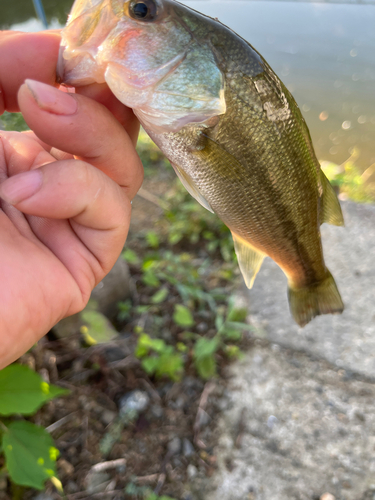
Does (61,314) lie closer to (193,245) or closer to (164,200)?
(193,245)

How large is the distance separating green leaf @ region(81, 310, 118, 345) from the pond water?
380 cm

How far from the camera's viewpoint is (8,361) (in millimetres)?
938

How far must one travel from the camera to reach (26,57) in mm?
943

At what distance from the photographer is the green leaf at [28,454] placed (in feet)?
3.96

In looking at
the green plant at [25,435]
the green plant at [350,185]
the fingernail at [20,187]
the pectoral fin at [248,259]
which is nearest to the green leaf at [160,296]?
the pectoral fin at [248,259]

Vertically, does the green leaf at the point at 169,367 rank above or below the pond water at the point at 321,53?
below

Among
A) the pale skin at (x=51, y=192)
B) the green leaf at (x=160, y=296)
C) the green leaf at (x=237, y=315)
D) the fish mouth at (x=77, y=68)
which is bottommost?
the green leaf at (x=160, y=296)

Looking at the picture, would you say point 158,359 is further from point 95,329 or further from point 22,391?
point 22,391

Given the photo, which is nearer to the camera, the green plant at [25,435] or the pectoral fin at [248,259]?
the green plant at [25,435]

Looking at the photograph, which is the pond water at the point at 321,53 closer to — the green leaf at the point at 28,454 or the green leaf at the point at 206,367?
the green leaf at the point at 206,367

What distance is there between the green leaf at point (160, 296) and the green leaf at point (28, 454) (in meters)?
1.15

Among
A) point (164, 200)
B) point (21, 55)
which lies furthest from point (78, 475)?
point (164, 200)

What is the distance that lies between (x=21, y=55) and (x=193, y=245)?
2121 millimetres

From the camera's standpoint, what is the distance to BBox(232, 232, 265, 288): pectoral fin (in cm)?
148
